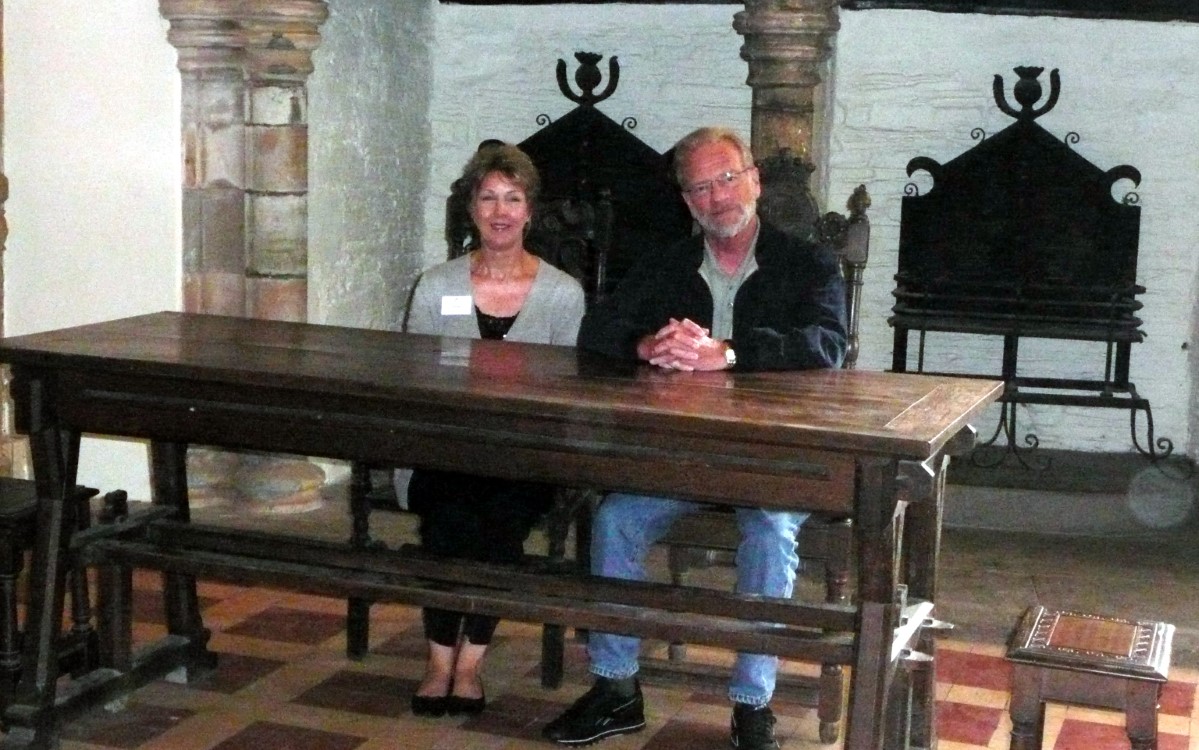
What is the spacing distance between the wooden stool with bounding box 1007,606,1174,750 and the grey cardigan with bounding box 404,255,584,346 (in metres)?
1.48

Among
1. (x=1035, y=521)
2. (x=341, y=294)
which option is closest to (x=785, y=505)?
→ (x=1035, y=521)

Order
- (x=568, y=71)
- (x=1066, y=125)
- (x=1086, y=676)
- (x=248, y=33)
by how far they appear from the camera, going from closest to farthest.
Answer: (x=1086, y=676), (x=248, y=33), (x=1066, y=125), (x=568, y=71)

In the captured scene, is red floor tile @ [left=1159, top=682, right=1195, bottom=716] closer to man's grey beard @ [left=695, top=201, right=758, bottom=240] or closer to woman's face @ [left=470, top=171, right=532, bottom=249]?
man's grey beard @ [left=695, top=201, right=758, bottom=240]

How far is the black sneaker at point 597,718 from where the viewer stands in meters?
3.66

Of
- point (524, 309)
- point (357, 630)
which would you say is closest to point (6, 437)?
point (357, 630)

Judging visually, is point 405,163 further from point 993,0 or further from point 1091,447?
point 1091,447

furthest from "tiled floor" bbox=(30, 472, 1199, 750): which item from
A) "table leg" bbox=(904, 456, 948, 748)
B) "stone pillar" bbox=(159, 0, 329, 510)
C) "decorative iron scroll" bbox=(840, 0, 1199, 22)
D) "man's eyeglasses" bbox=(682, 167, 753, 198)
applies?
"decorative iron scroll" bbox=(840, 0, 1199, 22)

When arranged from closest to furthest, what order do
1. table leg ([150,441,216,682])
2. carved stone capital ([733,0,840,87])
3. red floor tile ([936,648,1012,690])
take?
table leg ([150,441,216,682]), red floor tile ([936,648,1012,690]), carved stone capital ([733,0,840,87])

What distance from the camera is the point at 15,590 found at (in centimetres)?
361

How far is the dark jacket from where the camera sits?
3.54 m

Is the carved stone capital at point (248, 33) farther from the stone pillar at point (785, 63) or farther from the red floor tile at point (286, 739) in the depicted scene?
the red floor tile at point (286, 739)

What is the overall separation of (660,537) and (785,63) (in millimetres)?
2708

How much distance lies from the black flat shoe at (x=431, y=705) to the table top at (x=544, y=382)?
0.82 m

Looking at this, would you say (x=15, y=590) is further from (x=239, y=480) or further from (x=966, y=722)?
(x=966, y=722)
